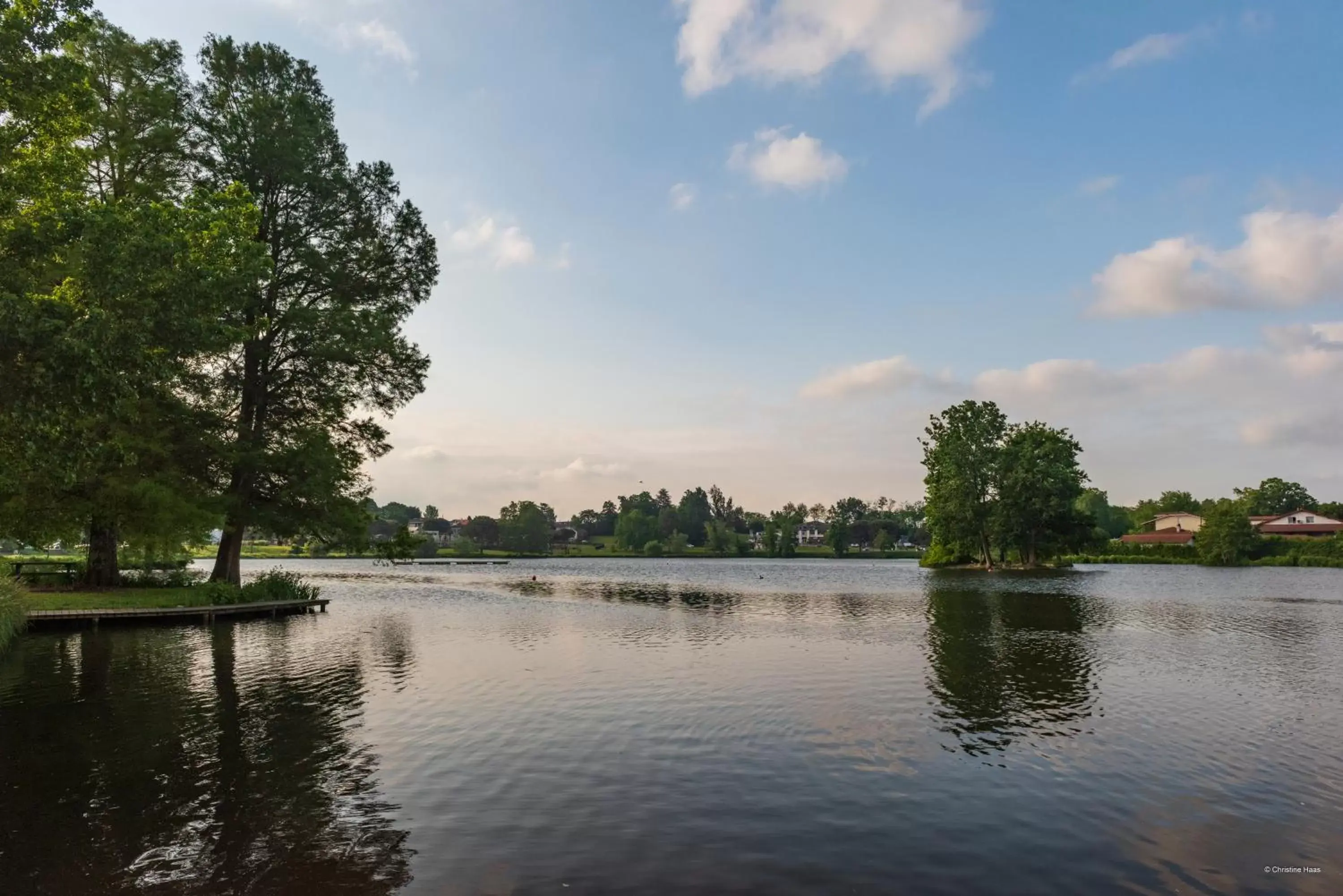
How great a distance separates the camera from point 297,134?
44.5 metres

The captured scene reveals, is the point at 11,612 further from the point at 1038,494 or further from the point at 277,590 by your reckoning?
the point at 1038,494

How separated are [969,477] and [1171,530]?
96.2 metres

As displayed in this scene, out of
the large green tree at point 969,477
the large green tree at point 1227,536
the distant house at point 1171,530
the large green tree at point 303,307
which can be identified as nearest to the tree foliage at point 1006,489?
the large green tree at point 969,477

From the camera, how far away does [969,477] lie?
111 meters

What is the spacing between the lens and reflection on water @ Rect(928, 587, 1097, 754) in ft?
66.5

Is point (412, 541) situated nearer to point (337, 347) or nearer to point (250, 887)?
point (337, 347)

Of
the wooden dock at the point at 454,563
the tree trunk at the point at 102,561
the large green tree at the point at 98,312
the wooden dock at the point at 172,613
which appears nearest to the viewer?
the large green tree at the point at 98,312

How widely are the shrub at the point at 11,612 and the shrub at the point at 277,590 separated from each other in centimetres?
1160

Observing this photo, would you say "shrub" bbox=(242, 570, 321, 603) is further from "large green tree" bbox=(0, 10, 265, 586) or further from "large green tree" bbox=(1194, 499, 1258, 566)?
"large green tree" bbox=(1194, 499, 1258, 566)

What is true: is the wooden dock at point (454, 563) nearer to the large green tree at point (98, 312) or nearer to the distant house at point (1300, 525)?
the large green tree at point (98, 312)

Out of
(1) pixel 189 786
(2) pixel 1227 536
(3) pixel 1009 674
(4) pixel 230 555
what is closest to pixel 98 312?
(1) pixel 189 786

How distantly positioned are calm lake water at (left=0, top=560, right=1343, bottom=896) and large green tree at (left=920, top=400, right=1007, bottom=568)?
73.4m

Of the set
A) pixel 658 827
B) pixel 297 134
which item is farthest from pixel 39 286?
pixel 658 827

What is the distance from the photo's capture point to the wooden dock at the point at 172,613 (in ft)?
119
